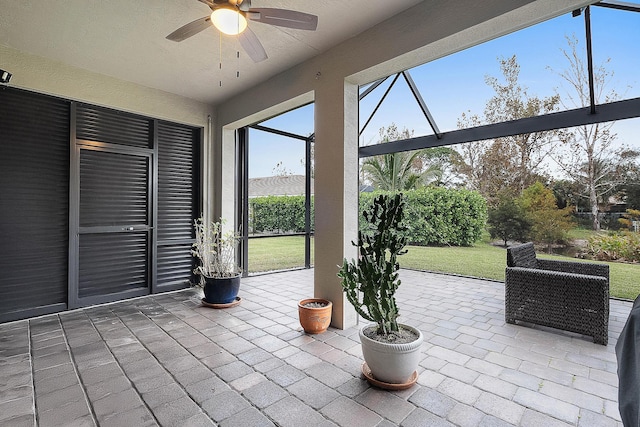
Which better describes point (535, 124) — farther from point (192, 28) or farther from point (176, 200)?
point (176, 200)

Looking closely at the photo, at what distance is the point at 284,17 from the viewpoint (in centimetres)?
213

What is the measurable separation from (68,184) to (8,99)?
3.43ft

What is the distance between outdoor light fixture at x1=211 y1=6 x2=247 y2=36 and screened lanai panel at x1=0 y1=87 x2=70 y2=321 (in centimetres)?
296

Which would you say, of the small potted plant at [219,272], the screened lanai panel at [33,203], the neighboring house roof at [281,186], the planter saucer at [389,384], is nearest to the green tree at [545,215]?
the neighboring house roof at [281,186]

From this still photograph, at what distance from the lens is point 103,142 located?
404 cm

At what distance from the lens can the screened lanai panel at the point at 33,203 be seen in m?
3.34

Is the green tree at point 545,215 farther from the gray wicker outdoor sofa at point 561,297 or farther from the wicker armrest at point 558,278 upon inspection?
the wicker armrest at point 558,278

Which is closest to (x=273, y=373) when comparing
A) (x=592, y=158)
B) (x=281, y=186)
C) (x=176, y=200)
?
(x=176, y=200)

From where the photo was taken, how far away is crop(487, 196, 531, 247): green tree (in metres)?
6.88

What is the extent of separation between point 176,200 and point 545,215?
7.31 metres

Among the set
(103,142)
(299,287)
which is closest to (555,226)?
(299,287)

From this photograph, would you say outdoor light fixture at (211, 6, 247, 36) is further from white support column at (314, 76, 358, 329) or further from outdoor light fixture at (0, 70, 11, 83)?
outdoor light fixture at (0, 70, 11, 83)

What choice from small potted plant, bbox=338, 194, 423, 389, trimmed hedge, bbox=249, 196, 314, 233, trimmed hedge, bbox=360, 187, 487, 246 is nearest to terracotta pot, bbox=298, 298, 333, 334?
small potted plant, bbox=338, 194, 423, 389

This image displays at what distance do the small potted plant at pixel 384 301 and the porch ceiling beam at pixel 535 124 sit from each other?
278 centimetres
